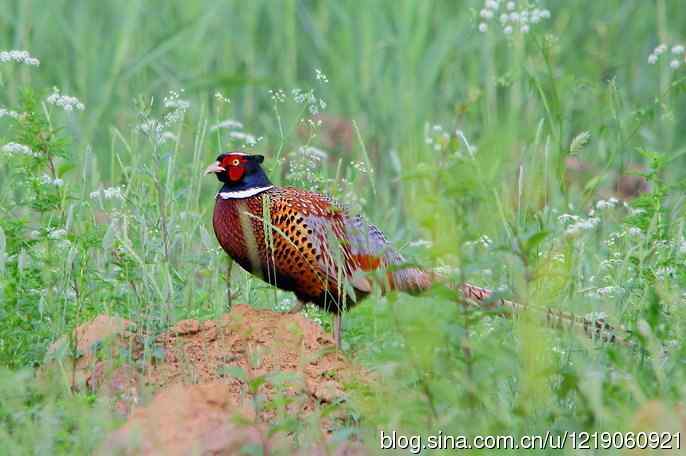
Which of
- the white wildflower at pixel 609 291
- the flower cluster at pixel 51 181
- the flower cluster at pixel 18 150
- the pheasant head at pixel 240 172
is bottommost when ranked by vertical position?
the white wildflower at pixel 609 291

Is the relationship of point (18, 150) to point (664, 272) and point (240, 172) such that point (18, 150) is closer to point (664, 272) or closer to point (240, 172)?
point (240, 172)

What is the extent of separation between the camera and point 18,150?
543 centimetres

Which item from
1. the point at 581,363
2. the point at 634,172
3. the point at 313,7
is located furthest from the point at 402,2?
the point at 581,363

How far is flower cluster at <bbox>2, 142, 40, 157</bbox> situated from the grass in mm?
49

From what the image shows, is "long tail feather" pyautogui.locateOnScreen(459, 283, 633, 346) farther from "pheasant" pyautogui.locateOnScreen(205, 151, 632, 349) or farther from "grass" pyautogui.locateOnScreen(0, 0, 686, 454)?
"pheasant" pyautogui.locateOnScreen(205, 151, 632, 349)

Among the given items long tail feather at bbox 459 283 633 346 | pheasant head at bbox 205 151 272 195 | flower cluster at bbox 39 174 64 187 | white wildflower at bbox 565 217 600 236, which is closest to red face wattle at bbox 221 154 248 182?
pheasant head at bbox 205 151 272 195

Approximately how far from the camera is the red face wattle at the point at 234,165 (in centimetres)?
620

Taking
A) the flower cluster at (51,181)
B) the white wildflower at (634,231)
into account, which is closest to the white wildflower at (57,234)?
the flower cluster at (51,181)

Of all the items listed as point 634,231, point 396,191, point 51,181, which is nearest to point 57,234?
point 51,181

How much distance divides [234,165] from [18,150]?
1.09 m

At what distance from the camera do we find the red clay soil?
13.2 ft

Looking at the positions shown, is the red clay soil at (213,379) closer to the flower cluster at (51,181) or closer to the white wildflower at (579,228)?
the flower cluster at (51,181)

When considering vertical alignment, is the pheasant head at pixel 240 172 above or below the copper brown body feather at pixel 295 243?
above

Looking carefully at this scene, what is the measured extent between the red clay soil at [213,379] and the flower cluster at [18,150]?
2.41ft
